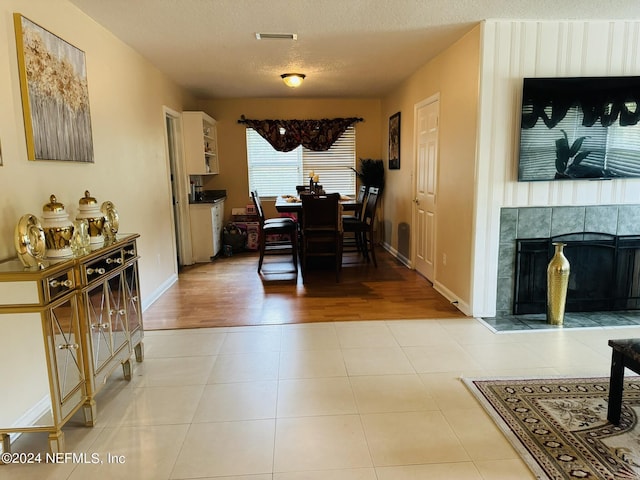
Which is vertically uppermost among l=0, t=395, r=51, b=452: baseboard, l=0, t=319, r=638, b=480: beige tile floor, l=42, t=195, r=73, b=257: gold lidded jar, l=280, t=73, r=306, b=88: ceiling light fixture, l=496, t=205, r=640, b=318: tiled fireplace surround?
l=280, t=73, r=306, b=88: ceiling light fixture

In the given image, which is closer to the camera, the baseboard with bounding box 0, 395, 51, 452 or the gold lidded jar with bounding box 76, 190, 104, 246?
the baseboard with bounding box 0, 395, 51, 452

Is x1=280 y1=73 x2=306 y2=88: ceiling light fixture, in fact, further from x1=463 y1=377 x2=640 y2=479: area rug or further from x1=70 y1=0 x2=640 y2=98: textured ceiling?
x1=463 y1=377 x2=640 y2=479: area rug

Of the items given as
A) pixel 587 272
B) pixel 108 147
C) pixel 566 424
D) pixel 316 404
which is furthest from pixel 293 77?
pixel 566 424

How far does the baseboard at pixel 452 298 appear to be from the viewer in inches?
142

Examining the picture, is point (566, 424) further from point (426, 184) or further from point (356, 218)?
point (356, 218)

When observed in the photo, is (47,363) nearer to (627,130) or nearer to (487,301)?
(487,301)

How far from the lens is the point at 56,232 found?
2.01 m

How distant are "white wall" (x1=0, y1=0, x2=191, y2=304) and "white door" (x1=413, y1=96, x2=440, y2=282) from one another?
9.68 feet

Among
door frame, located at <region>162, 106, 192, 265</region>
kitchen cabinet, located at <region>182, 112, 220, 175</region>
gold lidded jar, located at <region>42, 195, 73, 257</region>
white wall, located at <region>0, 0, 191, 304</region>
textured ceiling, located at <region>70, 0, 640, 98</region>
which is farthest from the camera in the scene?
kitchen cabinet, located at <region>182, 112, 220, 175</region>

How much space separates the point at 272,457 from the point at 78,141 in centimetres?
232

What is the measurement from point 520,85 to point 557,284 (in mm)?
1608

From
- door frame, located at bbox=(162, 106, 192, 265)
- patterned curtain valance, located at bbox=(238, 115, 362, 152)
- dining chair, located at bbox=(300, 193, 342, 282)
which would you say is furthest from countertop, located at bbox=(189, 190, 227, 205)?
dining chair, located at bbox=(300, 193, 342, 282)

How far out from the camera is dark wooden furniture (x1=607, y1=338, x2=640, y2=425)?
1867 millimetres

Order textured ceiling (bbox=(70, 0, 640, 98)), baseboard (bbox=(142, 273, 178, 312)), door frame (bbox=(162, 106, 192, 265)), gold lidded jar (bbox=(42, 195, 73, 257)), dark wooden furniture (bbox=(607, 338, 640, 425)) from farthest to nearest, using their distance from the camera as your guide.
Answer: door frame (bbox=(162, 106, 192, 265)) < baseboard (bbox=(142, 273, 178, 312)) < textured ceiling (bbox=(70, 0, 640, 98)) < gold lidded jar (bbox=(42, 195, 73, 257)) < dark wooden furniture (bbox=(607, 338, 640, 425))
